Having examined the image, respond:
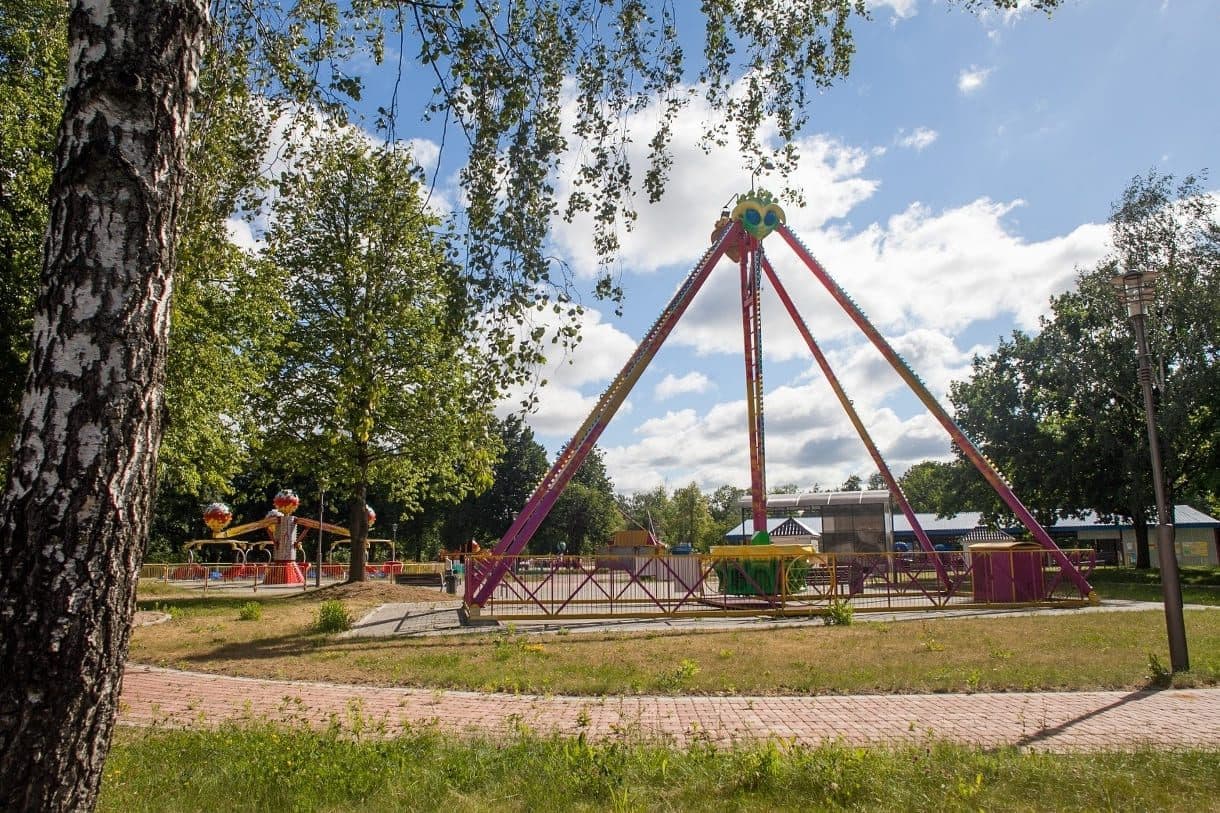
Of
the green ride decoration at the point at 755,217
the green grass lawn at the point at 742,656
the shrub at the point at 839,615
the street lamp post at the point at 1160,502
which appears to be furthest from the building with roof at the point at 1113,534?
the street lamp post at the point at 1160,502

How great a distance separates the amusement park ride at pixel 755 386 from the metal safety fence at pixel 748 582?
398mm

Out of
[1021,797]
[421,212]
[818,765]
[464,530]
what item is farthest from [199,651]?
[464,530]

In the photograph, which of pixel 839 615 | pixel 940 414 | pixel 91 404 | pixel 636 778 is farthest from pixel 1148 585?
pixel 91 404

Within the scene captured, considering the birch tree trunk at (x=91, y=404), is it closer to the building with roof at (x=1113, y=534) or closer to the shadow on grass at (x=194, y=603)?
the shadow on grass at (x=194, y=603)

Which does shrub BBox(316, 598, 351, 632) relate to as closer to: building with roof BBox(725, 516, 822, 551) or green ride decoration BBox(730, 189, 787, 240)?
green ride decoration BBox(730, 189, 787, 240)

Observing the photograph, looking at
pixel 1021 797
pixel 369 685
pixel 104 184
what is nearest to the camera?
pixel 104 184

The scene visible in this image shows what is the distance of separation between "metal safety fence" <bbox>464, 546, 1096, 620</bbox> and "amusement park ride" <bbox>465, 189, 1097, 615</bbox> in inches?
15.7

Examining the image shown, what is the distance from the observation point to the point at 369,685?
30.7ft

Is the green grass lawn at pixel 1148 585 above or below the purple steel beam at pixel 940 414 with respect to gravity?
below

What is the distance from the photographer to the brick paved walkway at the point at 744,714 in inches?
264

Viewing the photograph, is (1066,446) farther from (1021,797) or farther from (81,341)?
(81,341)

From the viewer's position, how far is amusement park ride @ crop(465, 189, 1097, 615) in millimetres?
17656

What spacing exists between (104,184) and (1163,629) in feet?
49.7

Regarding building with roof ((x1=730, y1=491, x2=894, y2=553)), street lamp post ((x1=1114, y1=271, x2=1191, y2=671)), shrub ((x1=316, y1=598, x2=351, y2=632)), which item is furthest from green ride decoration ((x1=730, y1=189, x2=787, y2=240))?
shrub ((x1=316, y1=598, x2=351, y2=632))
